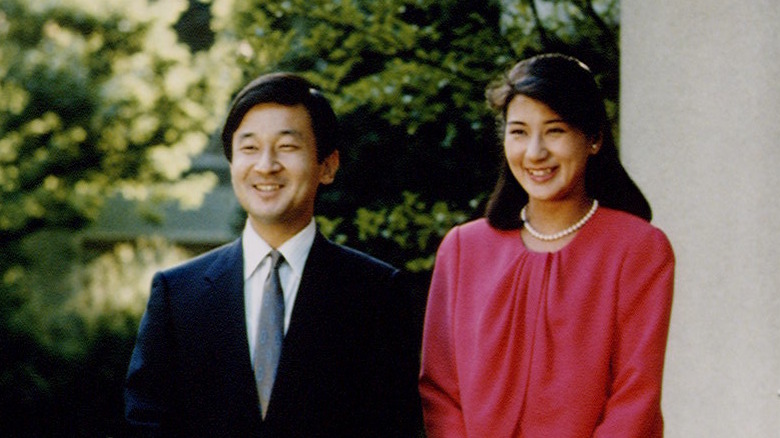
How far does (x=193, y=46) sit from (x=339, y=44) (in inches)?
465

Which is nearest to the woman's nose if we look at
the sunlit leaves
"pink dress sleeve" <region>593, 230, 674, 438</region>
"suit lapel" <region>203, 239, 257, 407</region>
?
"pink dress sleeve" <region>593, 230, 674, 438</region>

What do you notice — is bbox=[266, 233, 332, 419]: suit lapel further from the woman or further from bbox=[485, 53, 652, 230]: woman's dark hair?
bbox=[485, 53, 652, 230]: woman's dark hair

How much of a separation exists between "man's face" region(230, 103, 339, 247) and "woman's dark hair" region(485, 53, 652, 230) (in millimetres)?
559

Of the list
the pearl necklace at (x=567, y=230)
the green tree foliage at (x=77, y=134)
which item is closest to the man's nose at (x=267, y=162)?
the pearl necklace at (x=567, y=230)

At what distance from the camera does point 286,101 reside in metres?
2.52

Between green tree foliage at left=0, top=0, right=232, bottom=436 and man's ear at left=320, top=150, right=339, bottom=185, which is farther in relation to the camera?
green tree foliage at left=0, top=0, right=232, bottom=436

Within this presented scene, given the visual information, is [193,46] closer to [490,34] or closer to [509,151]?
[490,34]

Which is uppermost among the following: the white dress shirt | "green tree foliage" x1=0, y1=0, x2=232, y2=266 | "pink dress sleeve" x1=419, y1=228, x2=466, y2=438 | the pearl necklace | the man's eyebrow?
"green tree foliage" x1=0, y1=0, x2=232, y2=266

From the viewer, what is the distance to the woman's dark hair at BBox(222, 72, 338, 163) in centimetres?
251

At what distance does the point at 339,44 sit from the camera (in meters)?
5.49

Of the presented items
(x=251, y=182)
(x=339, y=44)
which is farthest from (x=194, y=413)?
(x=339, y=44)

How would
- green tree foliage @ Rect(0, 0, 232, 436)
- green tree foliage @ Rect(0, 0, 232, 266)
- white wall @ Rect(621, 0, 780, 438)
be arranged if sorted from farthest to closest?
1. green tree foliage @ Rect(0, 0, 232, 266)
2. green tree foliage @ Rect(0, 0, 232, 436)
3. white wall @ Rect(621, 0, 780, 438)

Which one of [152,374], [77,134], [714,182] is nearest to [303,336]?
[152,374]

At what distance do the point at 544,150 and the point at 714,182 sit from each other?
4.89 ft
